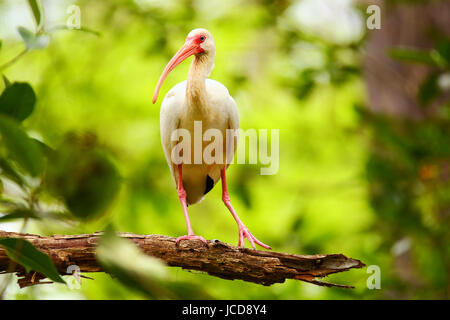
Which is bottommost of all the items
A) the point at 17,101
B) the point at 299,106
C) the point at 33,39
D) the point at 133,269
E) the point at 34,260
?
the point at 133,269

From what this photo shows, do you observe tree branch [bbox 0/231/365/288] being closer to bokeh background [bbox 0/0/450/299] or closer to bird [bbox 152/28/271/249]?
bird [bbox 152/28/271/249]

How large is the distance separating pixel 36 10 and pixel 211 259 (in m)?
1.44

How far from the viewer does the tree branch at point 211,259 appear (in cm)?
251

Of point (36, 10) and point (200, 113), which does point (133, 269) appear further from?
point (200, 113)

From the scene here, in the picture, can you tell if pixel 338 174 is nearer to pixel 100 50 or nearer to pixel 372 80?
pixel 372 80

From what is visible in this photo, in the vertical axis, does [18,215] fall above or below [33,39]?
below

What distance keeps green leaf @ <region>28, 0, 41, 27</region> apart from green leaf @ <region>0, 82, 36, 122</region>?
0.28 m

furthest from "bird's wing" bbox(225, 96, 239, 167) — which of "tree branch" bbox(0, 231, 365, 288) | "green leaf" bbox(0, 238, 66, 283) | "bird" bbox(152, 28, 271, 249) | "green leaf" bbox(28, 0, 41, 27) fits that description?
"green leaf" bbox(0, 238, 66, 283)

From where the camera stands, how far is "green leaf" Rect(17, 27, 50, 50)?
2.02 m

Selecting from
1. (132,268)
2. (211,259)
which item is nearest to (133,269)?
(132,268)

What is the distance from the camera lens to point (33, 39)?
2053 mm

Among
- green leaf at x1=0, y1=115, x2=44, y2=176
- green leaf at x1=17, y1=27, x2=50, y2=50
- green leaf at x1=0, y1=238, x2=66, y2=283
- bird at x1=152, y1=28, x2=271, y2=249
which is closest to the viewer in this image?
green leaf at x1=0, y1=115, x2=44, y2=176

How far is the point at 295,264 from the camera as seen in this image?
2580mm

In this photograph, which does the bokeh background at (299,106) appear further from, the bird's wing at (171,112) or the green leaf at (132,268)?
the green leaf at (132,268)
